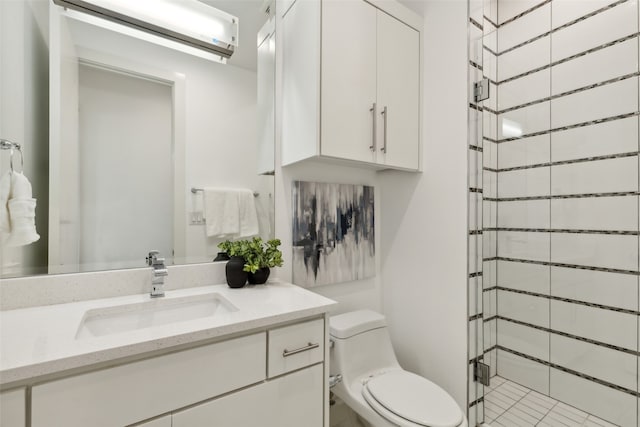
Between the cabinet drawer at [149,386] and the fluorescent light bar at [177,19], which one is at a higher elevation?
the fluorescent light bar at [177,19]

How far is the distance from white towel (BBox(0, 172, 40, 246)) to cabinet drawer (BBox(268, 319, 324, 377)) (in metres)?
0.87

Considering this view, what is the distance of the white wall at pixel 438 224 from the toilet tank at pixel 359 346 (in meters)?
0.26

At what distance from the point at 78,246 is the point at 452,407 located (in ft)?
5.25

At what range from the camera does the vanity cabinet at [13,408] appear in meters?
0.62

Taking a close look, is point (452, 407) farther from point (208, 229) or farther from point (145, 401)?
point (208, 229)

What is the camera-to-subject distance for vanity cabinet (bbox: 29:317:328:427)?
27.4 inches

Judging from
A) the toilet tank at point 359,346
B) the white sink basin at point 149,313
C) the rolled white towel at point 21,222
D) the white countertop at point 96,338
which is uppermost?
the rolled white towel at point 21,222

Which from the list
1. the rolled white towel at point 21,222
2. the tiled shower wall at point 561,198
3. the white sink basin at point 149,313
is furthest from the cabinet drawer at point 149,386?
the tiled shower wall at point 561,198

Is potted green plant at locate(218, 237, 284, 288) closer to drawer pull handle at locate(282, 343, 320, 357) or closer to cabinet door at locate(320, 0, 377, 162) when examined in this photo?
drawer pull handle at locate(282, 343, 320, 357)

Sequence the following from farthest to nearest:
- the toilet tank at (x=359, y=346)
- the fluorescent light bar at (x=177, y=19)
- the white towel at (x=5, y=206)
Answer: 1. the toilet tank at (x=359, y=346)
2. the fluorescent light bar at (x=177, y=19)
3. the white towel at (x=5, y=206)

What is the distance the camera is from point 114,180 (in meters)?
1.20

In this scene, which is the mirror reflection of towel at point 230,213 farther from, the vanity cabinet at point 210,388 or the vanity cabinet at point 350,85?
the vanity cabinet at point 210,388

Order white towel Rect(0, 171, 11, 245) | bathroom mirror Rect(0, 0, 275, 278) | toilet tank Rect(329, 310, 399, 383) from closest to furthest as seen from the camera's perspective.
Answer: white towel Rect(0, 171, 11, 245), bathroom mirror Rect(0, 0, 275, 278), toilet tank Rect(329, 310, 399, 383)

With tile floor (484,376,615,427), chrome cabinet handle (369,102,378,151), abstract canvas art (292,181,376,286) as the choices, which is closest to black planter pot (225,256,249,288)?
abstract canvas art (292,181,376,286)
